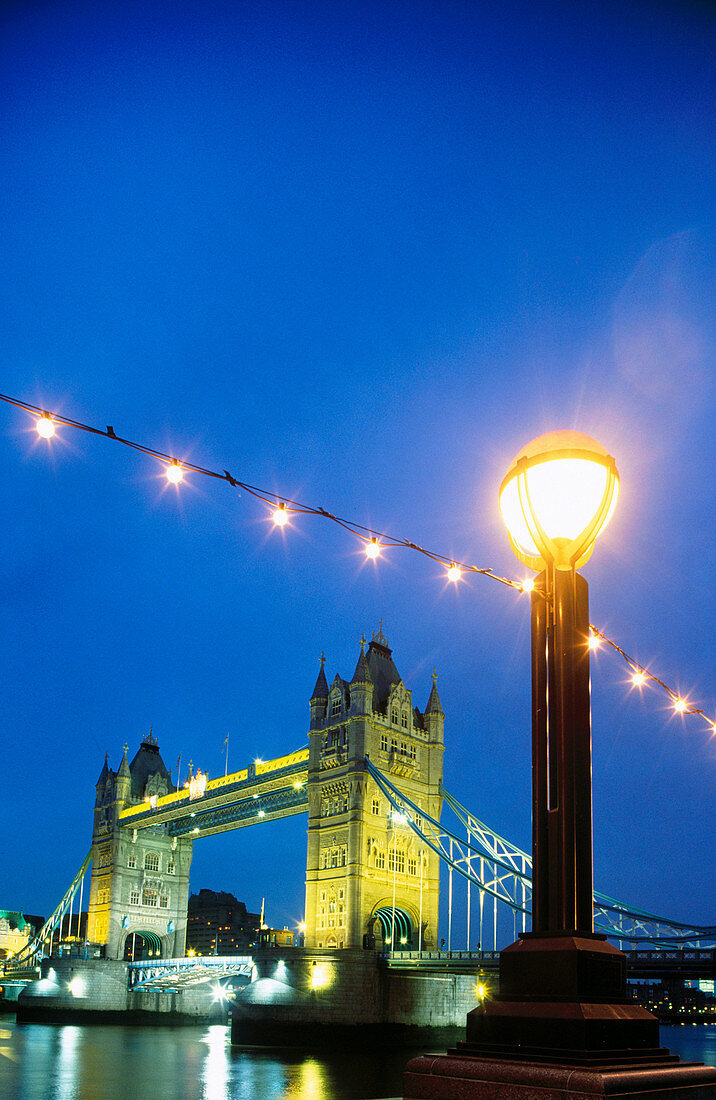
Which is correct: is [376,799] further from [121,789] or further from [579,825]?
[579,825]

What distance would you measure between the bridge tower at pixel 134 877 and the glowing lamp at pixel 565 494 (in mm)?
67200

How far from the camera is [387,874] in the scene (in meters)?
44.5

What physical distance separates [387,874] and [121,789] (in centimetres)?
3229

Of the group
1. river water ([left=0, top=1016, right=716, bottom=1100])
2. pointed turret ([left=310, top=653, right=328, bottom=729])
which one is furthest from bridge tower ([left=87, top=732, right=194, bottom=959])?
pointed turret ([left=310, top=653, right=328, bottom=729])

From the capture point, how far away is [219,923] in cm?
14912

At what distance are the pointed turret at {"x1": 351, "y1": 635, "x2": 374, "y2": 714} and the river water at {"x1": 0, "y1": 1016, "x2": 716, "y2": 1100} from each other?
15.4 m

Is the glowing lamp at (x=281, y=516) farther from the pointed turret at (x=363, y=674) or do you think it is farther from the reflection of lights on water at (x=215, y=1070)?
the pointed turret at (x=363, y=674)

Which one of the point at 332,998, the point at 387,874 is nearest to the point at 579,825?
the point at 332,998

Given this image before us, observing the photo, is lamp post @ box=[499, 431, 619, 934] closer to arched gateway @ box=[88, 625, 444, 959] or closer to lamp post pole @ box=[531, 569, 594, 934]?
lamp post pole @ box=[531, 569, 594, 934]

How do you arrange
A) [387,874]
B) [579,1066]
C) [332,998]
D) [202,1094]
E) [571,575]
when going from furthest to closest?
[387,874] < [332,998] < [202,1094] < [571,575] < [579,1066]

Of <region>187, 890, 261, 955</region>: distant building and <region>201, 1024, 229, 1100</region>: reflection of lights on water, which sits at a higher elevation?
<region>201, 1024, 229, 1100</region>: reflection of lights on water

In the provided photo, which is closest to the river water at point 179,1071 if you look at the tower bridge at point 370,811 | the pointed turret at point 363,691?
the tower bridge at point 370,811

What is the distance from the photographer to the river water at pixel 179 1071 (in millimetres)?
23547

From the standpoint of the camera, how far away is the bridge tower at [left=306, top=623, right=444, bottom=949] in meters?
43.1
